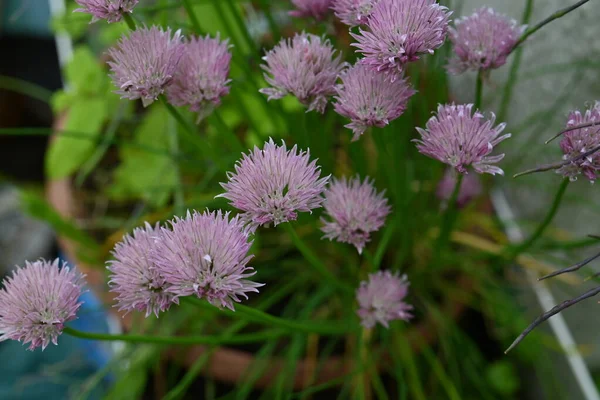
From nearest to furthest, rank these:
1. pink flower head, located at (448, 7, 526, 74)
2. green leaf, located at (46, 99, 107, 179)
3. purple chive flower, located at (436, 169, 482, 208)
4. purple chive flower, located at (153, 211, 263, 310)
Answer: purple chive flower, located at (153, 211, 263, 310) < pink flower head, located at (448, 7, 526, 74) < purple chive flower, located at (436, 169, 482, 208) < green leaf, located at (46, 99, 107, 179)

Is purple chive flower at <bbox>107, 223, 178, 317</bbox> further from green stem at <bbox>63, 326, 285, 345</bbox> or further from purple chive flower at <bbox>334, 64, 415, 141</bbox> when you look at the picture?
purple chive flower at <bbox>334, 64, 415, 141</bbox>

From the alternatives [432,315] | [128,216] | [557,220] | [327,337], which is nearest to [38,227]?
[128,216]

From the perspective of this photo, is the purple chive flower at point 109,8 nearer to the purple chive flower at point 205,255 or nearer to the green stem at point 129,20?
the green stem at point 129,20

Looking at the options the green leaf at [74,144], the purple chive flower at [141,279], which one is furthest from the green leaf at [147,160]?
the purple chive flower at [141,279]

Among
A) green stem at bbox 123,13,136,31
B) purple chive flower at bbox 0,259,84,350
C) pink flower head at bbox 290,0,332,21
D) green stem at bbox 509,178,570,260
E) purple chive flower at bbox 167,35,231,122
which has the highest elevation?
pink flower head at bbox 290,0,332,21

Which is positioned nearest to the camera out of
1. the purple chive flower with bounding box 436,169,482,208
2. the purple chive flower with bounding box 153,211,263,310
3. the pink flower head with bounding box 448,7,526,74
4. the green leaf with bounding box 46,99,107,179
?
the purple chive flower with bounding box 153,211,263,310

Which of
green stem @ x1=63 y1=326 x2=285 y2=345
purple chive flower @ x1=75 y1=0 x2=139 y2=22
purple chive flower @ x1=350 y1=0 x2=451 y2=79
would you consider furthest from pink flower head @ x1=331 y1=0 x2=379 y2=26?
green stem @ x1=63 y1=326 x2=285 y2=345

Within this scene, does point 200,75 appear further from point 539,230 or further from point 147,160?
point 147,160
